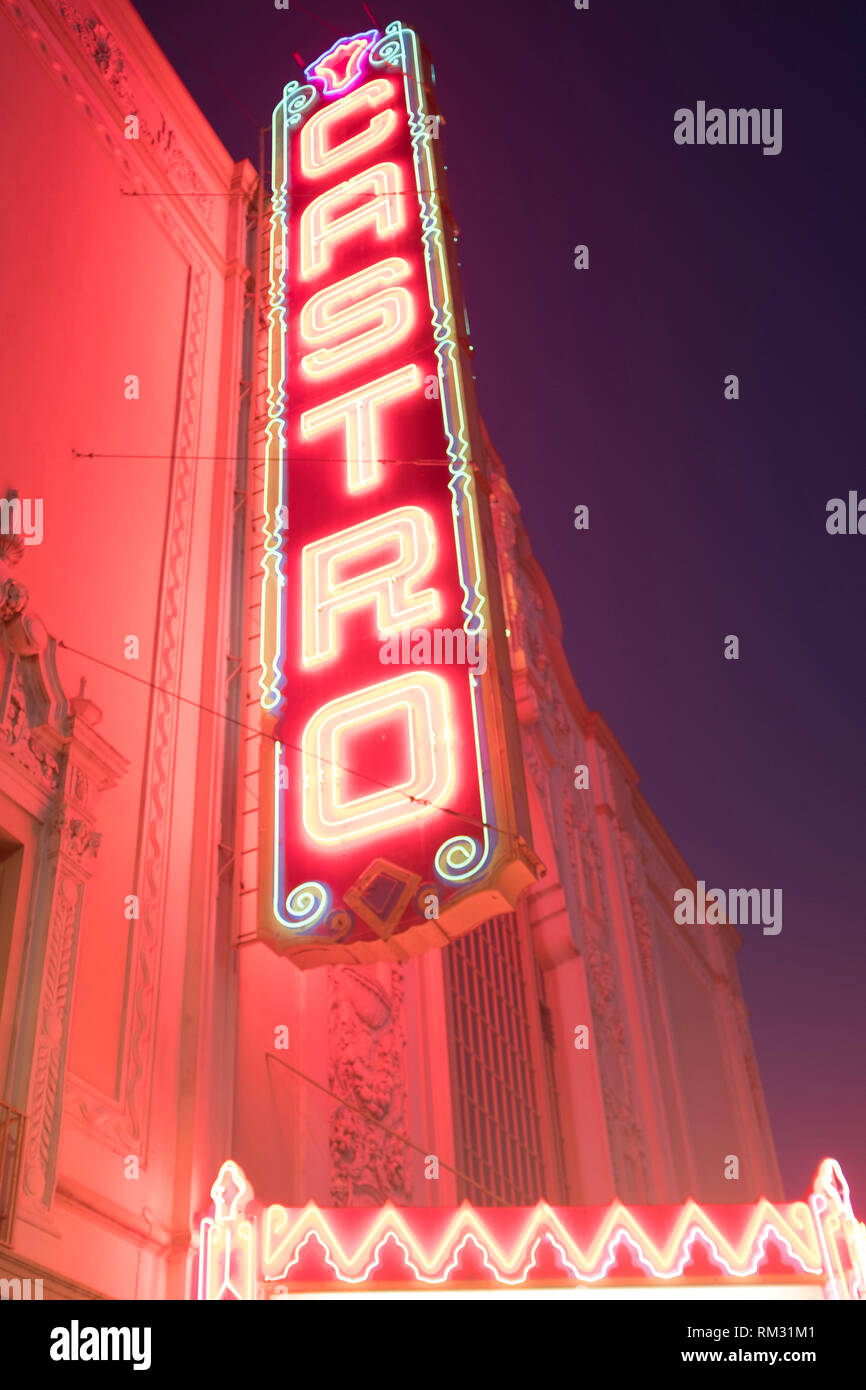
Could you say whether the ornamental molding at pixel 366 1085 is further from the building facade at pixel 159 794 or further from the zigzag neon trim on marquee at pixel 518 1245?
the zigzag neon trim on marquee at pixel 518 1245

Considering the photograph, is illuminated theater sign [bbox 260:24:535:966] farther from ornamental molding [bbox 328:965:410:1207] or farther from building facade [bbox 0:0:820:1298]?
ornamental molding [bbox 328:965:410:1207]

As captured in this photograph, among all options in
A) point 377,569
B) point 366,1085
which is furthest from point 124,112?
point 366,1085

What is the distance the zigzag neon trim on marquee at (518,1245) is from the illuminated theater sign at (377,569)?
1.64 m

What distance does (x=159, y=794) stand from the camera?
7.07 meters

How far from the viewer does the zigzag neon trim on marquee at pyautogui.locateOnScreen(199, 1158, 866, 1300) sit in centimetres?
480

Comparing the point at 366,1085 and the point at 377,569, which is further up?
the point at 377,569

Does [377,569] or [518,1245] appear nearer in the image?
[518,1245]

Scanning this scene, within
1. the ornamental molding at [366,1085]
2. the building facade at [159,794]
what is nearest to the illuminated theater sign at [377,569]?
the building facade at [159,794]

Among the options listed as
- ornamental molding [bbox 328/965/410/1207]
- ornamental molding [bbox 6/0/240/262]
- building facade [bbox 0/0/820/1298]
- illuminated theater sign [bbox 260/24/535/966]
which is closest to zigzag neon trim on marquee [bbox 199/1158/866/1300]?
building facade [bbox 0/0/820/1298]

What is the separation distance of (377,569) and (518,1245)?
13.1 ft

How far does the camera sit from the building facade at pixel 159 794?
5672 mm

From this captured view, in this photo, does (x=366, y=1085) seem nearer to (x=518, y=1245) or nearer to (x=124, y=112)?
(x=518, y=1245)

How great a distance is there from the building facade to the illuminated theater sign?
0.13 m
